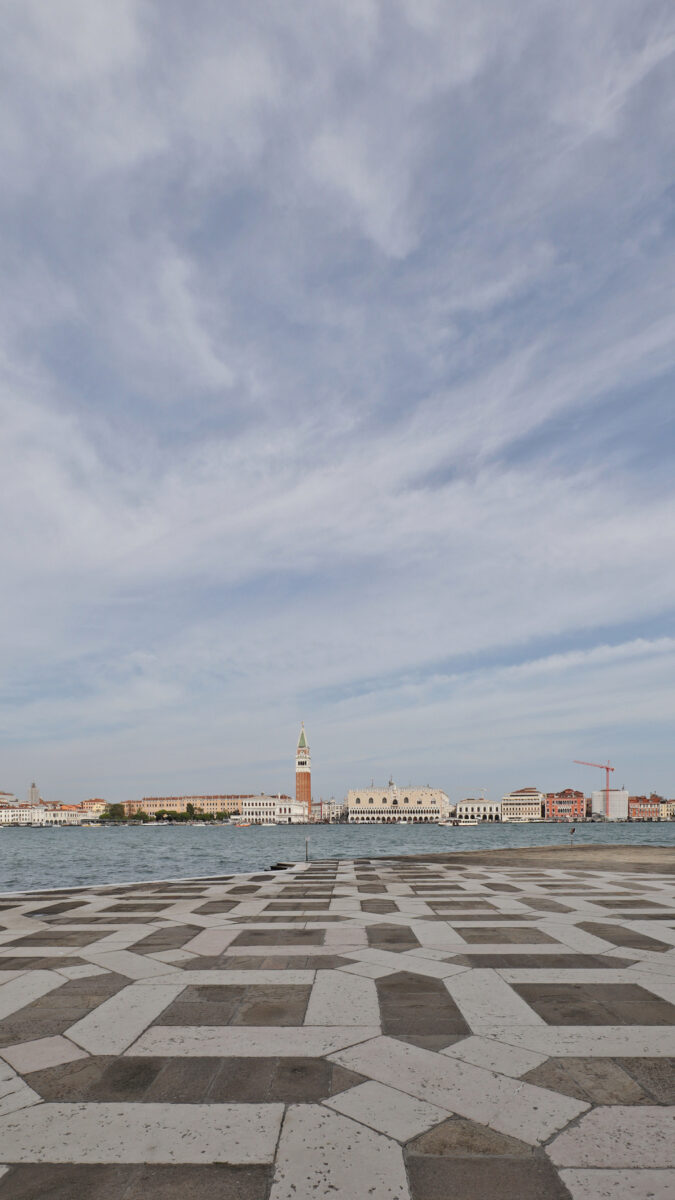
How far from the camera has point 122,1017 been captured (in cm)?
620

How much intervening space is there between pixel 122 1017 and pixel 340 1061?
2.31 meters

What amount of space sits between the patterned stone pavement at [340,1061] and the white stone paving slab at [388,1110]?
0.06 ft

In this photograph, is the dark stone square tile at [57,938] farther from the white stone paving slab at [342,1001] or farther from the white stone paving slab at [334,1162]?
the white stone paving slab at [334,1162]

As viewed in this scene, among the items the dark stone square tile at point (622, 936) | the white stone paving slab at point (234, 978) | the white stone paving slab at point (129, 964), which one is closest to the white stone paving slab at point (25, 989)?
the white stone paving slab at point (129, 964)

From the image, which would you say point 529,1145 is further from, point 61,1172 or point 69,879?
point 69,879

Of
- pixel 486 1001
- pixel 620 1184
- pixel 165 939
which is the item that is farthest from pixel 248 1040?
pixel 165 939

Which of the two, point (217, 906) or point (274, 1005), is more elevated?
point (274, 1005)

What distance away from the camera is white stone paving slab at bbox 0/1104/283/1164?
3.81 m

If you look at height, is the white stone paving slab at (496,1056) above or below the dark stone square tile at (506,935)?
above

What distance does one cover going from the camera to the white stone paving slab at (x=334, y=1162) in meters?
3.45

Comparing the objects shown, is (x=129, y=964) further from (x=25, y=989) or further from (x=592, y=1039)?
(x=592, y=1039)

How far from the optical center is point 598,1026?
19.3 feet

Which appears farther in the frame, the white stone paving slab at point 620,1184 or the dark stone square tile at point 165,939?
the dark stone square tile at point 165,939

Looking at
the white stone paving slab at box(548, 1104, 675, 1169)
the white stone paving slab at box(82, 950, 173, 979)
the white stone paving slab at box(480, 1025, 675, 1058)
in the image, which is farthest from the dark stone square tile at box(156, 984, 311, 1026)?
the white stone paving slab at box(548, 1104, 675, 1169)
